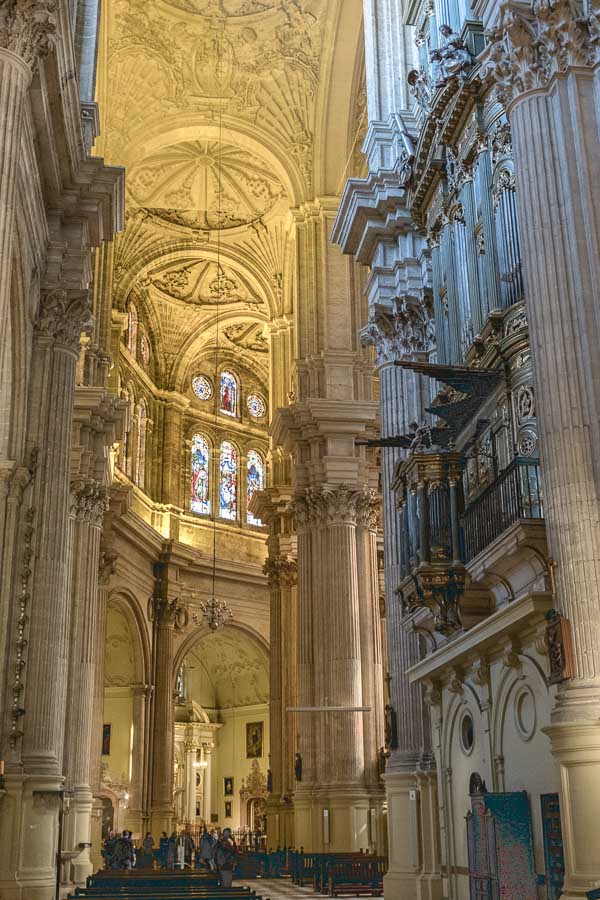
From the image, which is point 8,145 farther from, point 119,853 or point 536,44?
point 119,853

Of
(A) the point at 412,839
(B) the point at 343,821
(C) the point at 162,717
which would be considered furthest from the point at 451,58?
(C) the point at 162,717

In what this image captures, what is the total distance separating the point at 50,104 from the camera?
1454 cm

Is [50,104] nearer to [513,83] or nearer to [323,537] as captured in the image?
[513,83]

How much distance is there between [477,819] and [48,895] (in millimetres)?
6125

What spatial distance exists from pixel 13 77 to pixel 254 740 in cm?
3637

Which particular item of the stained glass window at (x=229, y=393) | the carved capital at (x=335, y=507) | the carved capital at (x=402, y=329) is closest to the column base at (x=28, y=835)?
the carved capital at (x=402, y=329)

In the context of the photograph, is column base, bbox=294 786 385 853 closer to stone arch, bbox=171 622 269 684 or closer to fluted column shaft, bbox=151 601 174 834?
fluted column shaft, bbox=151 601 174 834

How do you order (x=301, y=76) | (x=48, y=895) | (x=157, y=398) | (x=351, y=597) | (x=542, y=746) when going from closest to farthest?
(x=542, y=746) < (x=48, y=895) < (x=351, y=597) < (x=301, y=76) < (x=157, y=398)

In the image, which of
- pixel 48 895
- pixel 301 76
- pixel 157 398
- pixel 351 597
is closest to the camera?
pixel 48 895

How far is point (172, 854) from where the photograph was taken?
2897 centimetres

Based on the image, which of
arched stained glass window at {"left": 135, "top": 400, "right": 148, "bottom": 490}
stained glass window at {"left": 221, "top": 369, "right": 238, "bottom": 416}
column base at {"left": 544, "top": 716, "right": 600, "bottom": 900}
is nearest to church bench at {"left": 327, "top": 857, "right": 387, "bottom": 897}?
column base at {"left": 544, "top": 716, "right": 600, "bottom": 900}

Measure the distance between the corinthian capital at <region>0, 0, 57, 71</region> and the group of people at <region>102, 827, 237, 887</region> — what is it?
48.2ft

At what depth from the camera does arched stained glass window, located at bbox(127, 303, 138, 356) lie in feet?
126

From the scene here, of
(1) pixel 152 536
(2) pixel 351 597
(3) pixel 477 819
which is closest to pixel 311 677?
(2) pixel 351 597
